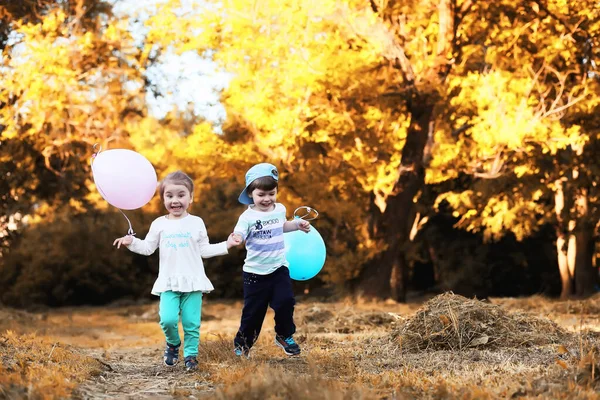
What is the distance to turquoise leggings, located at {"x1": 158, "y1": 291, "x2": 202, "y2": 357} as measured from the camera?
20.9 feet

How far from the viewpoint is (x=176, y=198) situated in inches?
255

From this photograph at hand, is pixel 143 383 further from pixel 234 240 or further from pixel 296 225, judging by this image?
pixel 296 225

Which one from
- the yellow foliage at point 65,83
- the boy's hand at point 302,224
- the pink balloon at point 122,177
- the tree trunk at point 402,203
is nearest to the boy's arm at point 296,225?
the boy's hand at point 302,224

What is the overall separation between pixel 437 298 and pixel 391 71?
851 centimetres

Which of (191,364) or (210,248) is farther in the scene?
(210,248)

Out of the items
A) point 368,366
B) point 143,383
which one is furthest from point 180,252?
point 368,366

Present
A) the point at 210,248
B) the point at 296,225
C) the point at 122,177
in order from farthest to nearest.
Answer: the point at 296,225, the point at 122,177, the point at 210,248

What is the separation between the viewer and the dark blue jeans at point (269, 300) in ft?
22.2

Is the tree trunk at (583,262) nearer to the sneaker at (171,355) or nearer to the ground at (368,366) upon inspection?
the ground at (368,366)

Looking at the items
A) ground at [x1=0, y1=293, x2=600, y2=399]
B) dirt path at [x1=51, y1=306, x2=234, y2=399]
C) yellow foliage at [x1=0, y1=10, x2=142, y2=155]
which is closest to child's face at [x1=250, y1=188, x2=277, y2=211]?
ground at [x1=0, y1=293, x2=600, y2=399]

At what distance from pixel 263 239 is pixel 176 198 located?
0.77 metres

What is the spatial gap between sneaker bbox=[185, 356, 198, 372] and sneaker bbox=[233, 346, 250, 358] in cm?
52

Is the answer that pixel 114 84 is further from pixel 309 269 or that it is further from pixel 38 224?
pixel 309 269

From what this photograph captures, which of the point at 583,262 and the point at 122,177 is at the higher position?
the point at 122,177
